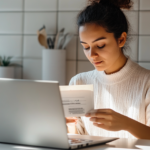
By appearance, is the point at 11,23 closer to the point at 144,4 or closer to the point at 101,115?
the point at 144,4

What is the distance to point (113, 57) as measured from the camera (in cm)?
110

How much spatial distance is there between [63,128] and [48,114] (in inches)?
2.0

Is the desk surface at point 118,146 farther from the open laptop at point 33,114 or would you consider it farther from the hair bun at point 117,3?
the hair bun at point 117,3

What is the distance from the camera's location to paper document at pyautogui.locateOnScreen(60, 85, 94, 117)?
80 cm

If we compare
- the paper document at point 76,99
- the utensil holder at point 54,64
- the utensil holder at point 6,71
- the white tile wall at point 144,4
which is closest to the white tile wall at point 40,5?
the utensil holder at point 54,64

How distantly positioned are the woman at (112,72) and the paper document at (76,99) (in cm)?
19

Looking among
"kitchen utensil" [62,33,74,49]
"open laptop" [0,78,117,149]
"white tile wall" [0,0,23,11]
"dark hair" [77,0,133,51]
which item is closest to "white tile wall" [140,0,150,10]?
"kitchen utensil" [62,33,74,49]

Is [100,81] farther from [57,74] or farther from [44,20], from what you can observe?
[44,20]

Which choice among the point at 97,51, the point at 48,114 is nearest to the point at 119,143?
the point at 48,114

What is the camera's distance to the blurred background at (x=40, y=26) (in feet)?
6.22

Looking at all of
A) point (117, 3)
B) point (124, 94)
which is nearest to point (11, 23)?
point (117, 3)

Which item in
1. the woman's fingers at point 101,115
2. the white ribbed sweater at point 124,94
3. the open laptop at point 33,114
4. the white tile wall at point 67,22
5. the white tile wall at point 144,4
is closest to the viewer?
the open laptop at point 33,114

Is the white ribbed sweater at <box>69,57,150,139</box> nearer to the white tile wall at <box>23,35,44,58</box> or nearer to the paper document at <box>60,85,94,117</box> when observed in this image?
the paper document at <box>60,85,94,117</box>

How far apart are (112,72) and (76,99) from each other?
0.46m
